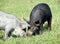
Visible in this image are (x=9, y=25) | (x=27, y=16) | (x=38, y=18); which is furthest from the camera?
(x=27, y=16)

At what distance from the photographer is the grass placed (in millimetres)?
11203

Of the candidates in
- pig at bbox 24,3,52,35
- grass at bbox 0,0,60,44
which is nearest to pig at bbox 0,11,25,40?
grass at bbox 0,0,60,44

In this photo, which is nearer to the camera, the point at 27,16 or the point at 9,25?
the point at 9,25

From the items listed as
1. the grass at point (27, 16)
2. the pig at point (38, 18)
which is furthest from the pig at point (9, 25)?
the pig at point (38, 18)

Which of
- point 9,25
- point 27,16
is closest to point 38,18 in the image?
point 9,25

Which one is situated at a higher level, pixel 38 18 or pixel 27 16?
pixel 38 18

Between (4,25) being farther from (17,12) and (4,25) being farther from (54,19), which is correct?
(17,12)

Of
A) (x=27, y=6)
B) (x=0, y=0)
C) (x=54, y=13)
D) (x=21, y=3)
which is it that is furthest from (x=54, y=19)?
(x=0, y=0)

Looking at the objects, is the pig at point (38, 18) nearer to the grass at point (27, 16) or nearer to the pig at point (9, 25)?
the grass at point (27, 16)

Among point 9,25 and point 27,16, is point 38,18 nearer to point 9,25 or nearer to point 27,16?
point 9,25

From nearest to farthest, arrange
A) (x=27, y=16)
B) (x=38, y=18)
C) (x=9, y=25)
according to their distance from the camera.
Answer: (x=9, y=25) < (x=38, y=18) < (x=27, y=16)

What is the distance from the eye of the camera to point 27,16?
55.0ft

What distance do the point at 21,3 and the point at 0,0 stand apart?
2336mm

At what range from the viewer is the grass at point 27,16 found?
11.2 m
